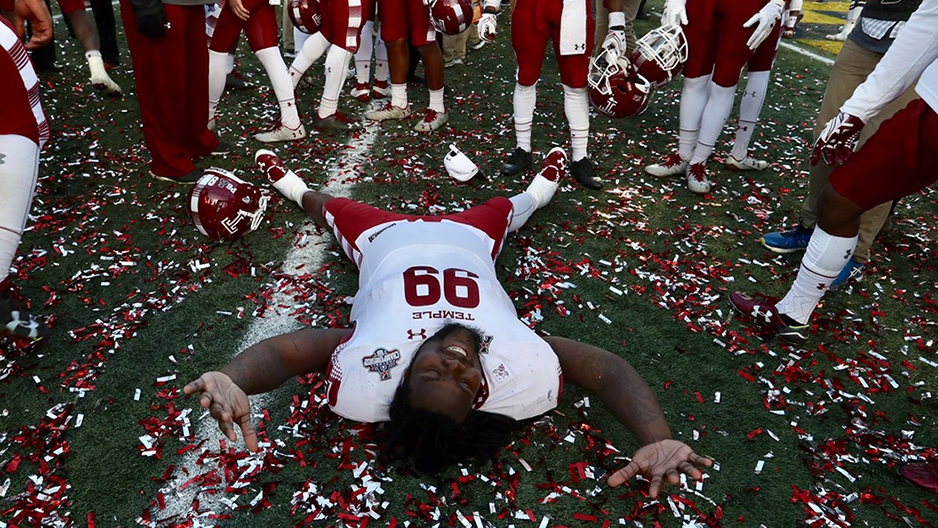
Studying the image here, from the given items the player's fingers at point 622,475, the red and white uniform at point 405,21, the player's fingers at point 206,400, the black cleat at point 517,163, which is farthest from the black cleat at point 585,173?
the player's fingers at point 206,400

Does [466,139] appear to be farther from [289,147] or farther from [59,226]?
[59,226]

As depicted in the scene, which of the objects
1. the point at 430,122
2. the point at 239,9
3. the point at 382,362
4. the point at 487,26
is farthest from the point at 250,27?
the point at 382,362

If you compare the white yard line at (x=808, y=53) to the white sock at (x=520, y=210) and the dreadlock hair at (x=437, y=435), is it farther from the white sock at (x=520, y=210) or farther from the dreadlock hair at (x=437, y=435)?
the dreadlock hair at (x=437, y=435)

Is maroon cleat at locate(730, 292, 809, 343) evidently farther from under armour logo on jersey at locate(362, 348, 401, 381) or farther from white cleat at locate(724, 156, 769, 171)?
under armour logo on jersey at locate(362, 348, 401, 381)

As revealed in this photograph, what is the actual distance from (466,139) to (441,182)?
100 cm

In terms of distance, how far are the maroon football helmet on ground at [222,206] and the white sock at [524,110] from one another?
7.33ft

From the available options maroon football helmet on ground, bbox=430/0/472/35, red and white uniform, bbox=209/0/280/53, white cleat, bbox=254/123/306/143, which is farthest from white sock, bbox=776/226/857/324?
red and white uniform, bbox=209/0/280/53

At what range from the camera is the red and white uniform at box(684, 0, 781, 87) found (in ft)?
13.4

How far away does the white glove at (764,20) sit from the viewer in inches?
158

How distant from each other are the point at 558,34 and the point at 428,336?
2.90 meters

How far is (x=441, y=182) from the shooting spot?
475 centimetres

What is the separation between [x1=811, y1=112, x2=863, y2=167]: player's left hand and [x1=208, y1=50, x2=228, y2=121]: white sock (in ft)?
14.4

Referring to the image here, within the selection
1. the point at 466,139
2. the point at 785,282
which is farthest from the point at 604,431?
the point at 466,139

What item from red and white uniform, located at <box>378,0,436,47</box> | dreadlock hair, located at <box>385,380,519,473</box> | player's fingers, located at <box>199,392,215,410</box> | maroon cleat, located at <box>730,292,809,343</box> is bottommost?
maroon cleat, located at <box>730,292,809,343</box>
